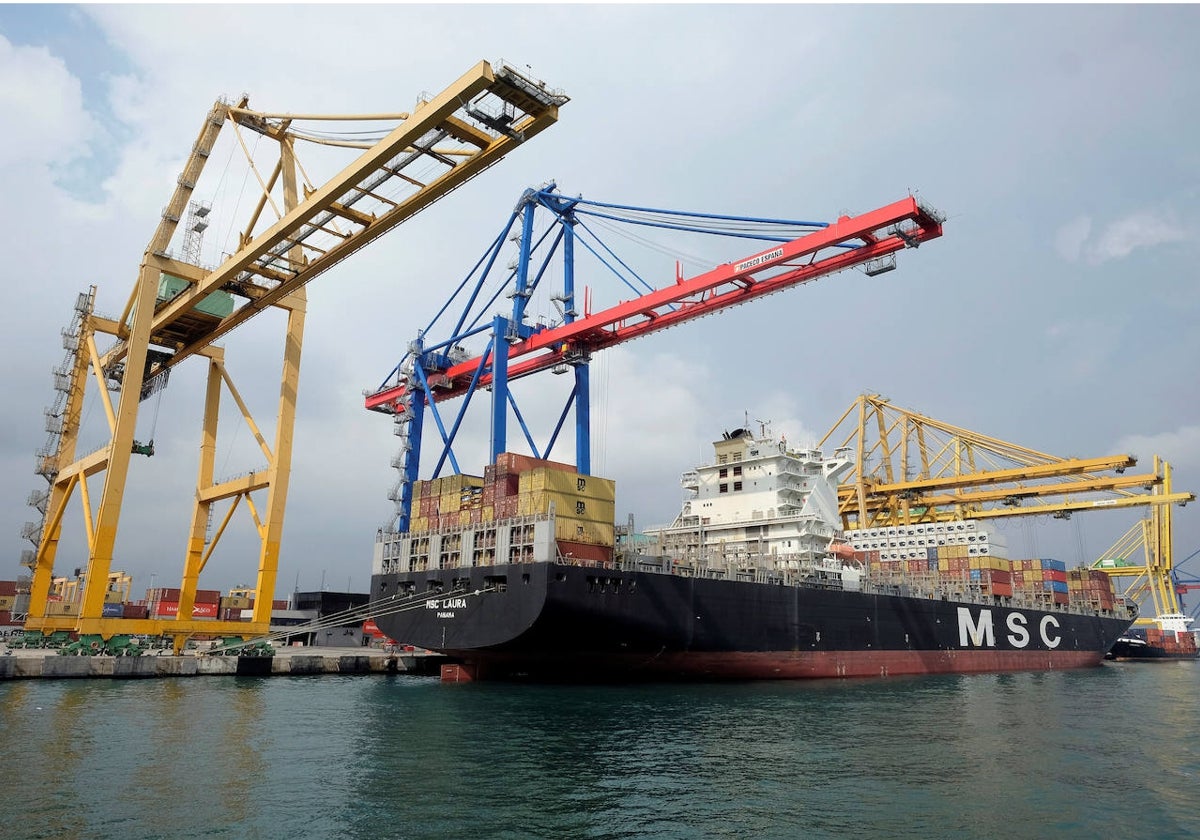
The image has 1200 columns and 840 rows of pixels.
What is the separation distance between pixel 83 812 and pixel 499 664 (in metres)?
16.7

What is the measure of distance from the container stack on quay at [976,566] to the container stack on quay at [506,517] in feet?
71.2

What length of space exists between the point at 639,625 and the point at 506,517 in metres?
5.49

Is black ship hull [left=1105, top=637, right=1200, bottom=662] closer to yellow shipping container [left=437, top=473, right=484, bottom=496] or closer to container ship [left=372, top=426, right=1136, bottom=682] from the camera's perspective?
container ship [left=372, top=426, right=1136, bottom=682]

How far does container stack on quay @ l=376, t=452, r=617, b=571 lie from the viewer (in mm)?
24984

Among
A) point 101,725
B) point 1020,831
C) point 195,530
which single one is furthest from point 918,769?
point 195,530

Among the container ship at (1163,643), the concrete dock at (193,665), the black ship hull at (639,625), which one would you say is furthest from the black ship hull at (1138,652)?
the concrete dock at (193,665)

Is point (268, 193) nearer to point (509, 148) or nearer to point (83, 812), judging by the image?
point (509, 148)

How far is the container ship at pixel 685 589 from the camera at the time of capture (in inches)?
973

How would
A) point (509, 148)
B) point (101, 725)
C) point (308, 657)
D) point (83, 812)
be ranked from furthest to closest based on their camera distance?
point (308, 657) < point (509, 148) < point (101, 725) < point (83, 812)

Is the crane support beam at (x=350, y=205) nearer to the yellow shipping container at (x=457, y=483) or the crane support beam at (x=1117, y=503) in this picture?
the yellow shipping container at (x=457, y=483)

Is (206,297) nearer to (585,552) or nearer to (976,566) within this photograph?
(585,552)

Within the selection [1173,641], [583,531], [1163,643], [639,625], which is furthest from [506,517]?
[1173,641]

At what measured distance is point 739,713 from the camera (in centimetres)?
2052

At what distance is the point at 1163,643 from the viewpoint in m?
67.6
